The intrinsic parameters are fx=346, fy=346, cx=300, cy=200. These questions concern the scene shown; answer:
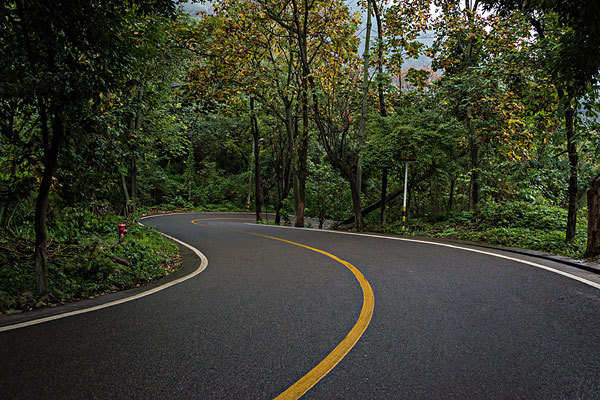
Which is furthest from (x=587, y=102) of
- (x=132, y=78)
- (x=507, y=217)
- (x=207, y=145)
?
(x=207, y=145)

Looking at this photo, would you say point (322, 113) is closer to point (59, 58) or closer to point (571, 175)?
point (571, 175)

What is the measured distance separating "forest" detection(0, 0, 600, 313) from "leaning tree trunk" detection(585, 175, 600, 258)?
0.03m

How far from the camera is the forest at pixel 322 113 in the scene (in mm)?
4750

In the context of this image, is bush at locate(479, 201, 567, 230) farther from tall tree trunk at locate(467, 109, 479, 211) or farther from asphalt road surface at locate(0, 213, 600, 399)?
asphalt road surface at locate(0, 213, 600, 399)

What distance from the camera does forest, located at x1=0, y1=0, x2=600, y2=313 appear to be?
4.75 metres

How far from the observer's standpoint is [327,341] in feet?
11.1

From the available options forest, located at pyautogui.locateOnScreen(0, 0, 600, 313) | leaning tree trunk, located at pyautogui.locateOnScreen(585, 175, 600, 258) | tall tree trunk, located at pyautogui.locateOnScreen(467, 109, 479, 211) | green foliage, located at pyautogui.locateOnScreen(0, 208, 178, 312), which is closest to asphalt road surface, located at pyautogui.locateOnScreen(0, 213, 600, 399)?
green foliage, located at pyautogui.locateOnScreen(0, 208, 178, 312)

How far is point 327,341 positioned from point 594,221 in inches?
268

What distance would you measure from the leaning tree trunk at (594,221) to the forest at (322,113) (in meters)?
0.03

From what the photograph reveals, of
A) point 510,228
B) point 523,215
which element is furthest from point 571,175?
point 523,215

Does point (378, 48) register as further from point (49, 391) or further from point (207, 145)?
point (207, 145)

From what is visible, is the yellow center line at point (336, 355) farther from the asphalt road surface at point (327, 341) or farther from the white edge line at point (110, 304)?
the white edge line at point (110, 304)

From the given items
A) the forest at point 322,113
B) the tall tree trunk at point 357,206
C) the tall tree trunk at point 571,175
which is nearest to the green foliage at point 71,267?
the forest at point 322,113

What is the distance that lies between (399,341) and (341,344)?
0.57 metres
